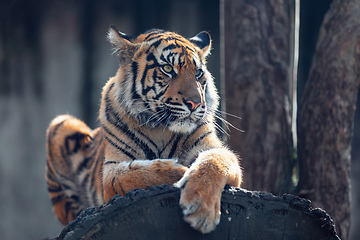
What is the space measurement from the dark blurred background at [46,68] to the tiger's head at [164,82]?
9.84ft

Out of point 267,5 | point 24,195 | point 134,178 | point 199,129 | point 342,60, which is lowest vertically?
point 24,195

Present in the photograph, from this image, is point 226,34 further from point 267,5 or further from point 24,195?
point 24,195

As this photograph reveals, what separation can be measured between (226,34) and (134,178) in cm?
175

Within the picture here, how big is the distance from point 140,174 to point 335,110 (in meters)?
1.62

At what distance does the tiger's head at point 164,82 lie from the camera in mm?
2506

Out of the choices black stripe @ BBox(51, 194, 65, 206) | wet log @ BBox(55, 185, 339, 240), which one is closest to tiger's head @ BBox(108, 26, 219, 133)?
wet log @ BBox(55, 185, 339, 240)

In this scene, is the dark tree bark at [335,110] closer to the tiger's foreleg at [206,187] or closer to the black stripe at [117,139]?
the tiger's foreleg at [206,187]

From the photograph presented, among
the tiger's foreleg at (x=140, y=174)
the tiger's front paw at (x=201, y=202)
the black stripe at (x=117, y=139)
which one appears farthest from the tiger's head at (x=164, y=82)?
the tiger's front paw at (x=201, y=202)

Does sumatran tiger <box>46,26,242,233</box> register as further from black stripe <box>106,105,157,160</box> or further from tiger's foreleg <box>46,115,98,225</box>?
tiger's foreleg <box>46,115,98,225</box>

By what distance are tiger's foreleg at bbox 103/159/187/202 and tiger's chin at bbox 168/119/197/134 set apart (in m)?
0.30

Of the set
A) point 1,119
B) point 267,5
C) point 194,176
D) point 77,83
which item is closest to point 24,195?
point 1,119

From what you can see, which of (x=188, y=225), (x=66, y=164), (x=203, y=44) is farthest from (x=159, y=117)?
(x=66, y=164)

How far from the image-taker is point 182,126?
2.55 metres

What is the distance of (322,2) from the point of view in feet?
16.8
